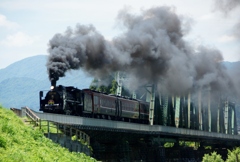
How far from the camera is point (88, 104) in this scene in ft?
154

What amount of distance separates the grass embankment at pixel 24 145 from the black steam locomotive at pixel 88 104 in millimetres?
12201

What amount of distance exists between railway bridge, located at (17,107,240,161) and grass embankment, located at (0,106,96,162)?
8.07 metres

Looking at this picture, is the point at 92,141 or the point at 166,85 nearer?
the point at 92,141

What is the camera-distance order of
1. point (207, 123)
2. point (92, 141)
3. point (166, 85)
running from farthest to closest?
point (207, 123), point (166, 85), point (92, 141)

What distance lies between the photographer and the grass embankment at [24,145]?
773 inches

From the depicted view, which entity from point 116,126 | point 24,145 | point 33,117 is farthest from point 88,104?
point 24,145

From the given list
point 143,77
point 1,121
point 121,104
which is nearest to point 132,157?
point 121,104

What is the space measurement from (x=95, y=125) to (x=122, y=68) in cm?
1090

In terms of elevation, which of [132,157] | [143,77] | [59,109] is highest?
[143,77]

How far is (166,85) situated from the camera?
236ft

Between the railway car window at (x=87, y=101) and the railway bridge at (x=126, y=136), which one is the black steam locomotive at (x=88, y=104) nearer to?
the railway car window at (x=87, y=101)

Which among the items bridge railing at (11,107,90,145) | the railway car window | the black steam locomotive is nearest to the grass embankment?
bridge railing at (11,107,90,145)

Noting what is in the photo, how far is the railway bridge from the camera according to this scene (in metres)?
40.8

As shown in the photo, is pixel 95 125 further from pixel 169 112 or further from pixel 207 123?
pixel 207 123
